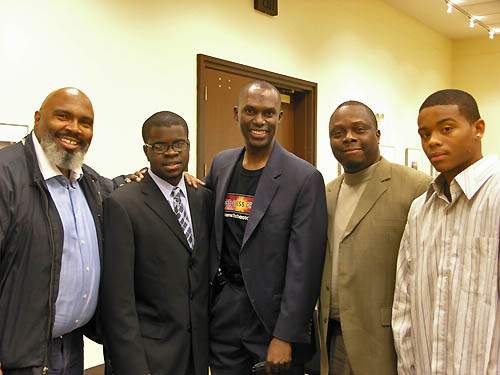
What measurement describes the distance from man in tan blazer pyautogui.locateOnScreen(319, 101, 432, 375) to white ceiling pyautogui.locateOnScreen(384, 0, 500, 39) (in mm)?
4493

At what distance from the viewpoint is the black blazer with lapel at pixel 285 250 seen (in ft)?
6.46

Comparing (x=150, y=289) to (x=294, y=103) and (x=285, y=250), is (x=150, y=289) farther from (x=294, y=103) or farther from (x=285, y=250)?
(x=294, y=103)

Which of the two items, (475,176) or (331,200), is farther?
(331,200)

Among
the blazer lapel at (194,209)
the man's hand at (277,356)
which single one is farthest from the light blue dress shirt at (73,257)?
the man's hand at (277,356)

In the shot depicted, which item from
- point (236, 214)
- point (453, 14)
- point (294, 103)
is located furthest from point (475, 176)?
point (453, 14)

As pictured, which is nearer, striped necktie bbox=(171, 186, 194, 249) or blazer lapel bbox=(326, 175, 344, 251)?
striped necktie bbox=(171, 186, 194, 249)

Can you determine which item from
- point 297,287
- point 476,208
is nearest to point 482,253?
point 476,208

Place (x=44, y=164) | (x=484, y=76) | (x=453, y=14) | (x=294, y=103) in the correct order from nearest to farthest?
1. (x=44, y=164)
2. (x=294, y=103)
3. (x=453, y=14)
4. (x=484, y=76)

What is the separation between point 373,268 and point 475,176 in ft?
1.98

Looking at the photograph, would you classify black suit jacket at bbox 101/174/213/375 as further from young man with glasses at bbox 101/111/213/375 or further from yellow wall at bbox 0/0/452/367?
yellow wall at bbox 0/0/452/367

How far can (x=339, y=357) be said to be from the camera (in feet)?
6.84

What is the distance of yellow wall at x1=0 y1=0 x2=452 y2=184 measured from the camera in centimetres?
288

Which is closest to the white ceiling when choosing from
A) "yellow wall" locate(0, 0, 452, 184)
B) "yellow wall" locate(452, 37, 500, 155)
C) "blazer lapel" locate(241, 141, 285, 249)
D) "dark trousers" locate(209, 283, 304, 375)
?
"yellow wall" locate(452, 37, 500, 155)

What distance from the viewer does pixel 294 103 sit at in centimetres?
537
